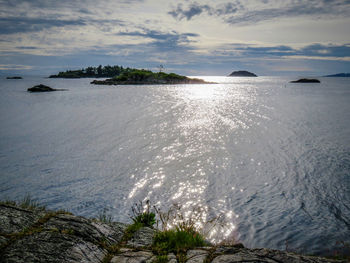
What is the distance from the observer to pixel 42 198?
11.9 m

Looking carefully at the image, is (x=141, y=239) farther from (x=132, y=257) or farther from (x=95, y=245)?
(x=95, y=245)

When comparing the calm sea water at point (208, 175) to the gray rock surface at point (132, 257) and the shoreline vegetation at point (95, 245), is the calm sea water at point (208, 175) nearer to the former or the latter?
the shoreline vegetation at point (95, 245)

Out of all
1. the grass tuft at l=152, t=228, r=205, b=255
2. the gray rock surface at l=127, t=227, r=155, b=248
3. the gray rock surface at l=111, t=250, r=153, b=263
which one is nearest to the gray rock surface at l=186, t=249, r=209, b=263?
the grass tuft at l=152, t=228, r=205, b=255

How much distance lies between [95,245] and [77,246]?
443 millimetres

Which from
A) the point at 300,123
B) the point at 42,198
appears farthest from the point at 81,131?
the point at 300,123

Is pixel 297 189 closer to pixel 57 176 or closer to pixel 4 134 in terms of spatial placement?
pixel 57 176

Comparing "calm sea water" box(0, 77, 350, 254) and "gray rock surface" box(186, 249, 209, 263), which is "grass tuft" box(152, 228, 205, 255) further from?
"calm sea water" box(0, 77, 350, 254)

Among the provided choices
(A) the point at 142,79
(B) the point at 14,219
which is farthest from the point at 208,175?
(A) the point at 142,79

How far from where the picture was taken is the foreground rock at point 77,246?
4297 millimetres

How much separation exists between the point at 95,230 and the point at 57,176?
34.6 ft

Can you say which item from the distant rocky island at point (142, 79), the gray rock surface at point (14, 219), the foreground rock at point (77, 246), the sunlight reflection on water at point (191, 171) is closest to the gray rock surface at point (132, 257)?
the foreground rock at point (77, 246)

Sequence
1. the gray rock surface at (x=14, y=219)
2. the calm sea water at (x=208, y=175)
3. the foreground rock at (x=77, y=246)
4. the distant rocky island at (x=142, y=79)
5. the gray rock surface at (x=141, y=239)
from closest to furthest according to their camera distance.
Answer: the foreground rock at (x=77, y=246), the gray rock surface at (x=14, y=219), the gray rock surface at (x=141, y=239), the calm sea water at (x=208, y=175), the distant rocky island at (x=142, y=79)

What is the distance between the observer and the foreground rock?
4.30 meters

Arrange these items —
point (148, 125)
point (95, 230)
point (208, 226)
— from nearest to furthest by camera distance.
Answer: point (95, 230)
point (208, 226)
point (148, 125)
